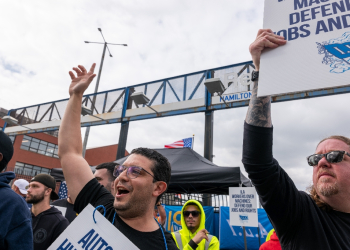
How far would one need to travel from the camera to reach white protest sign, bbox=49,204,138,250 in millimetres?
1149

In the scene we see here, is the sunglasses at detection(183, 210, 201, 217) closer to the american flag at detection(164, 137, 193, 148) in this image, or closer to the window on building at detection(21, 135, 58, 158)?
the american flag at detection(164, 137, 193, 148)

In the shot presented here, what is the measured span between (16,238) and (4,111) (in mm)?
39991

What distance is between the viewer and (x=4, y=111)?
34000 millimetres

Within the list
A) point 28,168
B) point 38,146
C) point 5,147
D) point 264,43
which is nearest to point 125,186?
point 5,147

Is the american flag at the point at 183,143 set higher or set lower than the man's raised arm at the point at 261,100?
higher

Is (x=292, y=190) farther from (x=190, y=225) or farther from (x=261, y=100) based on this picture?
(x=190, y=225)

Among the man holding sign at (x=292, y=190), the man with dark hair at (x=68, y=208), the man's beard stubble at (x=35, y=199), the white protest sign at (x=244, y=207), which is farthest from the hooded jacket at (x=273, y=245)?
the man's beard stubble at (x=35, y=199)

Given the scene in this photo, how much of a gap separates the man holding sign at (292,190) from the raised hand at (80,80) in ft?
4.05

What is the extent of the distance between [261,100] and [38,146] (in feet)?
117

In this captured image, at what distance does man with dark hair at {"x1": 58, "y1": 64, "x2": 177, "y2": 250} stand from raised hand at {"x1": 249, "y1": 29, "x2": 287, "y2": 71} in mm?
1004

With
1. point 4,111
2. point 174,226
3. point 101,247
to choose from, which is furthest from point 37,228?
point 4,111

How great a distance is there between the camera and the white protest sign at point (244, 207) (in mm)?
4797

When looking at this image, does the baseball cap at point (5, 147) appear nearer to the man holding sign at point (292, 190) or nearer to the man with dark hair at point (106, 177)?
the man with dark hair at point (106, 177)

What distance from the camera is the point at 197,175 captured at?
5637 mm
